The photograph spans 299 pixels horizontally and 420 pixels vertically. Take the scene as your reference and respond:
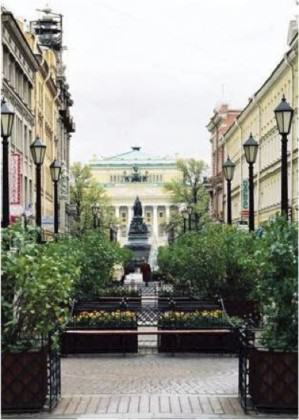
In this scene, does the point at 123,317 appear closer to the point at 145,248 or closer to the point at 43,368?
the point at 43,368

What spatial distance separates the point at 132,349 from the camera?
20734mm

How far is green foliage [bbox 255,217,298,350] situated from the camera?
12453 millimetres

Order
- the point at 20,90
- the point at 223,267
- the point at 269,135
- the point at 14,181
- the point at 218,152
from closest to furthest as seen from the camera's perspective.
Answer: the point at 223,267 < the point at 14,181 < the point at 20,90 < the point at 269,135 < the point at 218,152

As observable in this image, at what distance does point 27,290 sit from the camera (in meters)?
12.0

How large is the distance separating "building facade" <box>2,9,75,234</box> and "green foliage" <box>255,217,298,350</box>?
1884cm

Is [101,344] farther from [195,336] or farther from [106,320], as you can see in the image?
[195,336]

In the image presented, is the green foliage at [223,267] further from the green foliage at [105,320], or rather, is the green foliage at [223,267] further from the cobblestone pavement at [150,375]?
the cobblestone pavement at [150,375]

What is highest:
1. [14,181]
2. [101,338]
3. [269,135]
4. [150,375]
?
[269,135]

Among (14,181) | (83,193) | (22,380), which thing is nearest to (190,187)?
(83,193)

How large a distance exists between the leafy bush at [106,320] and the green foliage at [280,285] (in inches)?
319

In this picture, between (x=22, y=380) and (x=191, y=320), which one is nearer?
(x=22, y=380)

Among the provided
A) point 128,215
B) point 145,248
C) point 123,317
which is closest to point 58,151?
point 145,248

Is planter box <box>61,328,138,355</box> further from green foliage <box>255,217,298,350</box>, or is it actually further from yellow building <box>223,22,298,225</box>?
yellow building <box>223,22,298,225</box>

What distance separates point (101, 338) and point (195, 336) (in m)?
1.92
